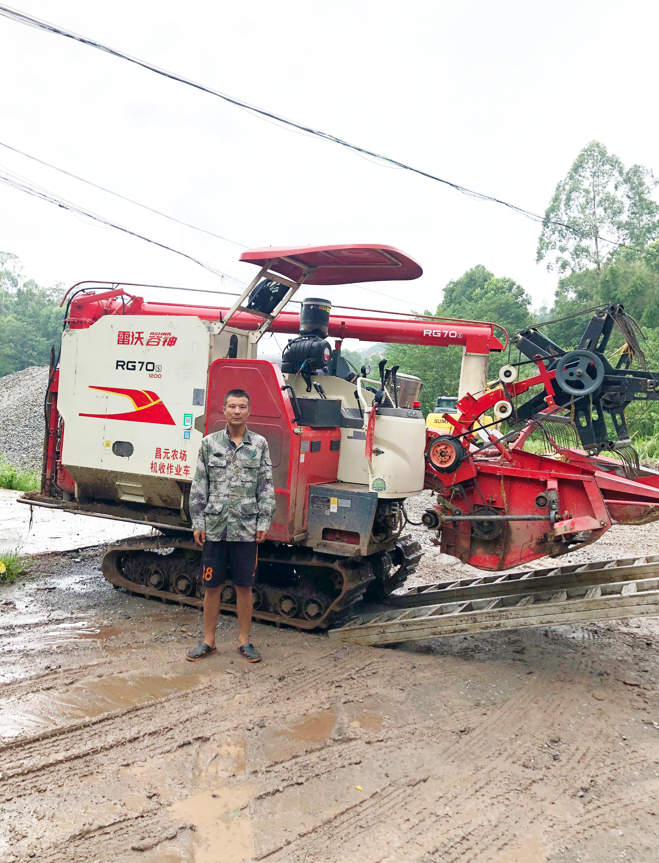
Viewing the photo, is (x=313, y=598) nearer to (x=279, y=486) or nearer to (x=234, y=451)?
(x=279, y=486)

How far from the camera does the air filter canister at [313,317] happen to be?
546 centimetres

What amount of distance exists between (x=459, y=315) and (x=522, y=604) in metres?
38.4

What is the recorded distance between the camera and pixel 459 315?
4106 cm

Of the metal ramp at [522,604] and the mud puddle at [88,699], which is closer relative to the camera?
the mud puddle at [88,699]

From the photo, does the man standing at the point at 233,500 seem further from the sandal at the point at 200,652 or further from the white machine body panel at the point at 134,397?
the white machine body panel at the point at 134,397

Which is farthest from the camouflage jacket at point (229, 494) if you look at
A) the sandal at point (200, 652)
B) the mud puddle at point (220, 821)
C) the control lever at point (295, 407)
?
the mud puddle at point (220, 821)

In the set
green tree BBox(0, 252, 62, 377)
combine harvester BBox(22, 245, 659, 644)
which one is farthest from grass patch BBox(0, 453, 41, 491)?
green tree BBox(0, 252, 62, 377)

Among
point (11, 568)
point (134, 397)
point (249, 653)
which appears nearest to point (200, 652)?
point (249, 653)

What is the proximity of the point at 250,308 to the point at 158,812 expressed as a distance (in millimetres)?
3762

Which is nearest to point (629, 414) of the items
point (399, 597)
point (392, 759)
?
point (399, 597)

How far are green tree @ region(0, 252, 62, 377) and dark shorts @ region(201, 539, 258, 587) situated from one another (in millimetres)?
39212

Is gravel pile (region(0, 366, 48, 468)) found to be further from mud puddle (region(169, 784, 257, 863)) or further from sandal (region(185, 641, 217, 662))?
mud puddle (region(169, 784, 257, 863))

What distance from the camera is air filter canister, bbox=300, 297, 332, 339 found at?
5465mm

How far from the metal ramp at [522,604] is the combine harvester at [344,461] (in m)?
0.02
